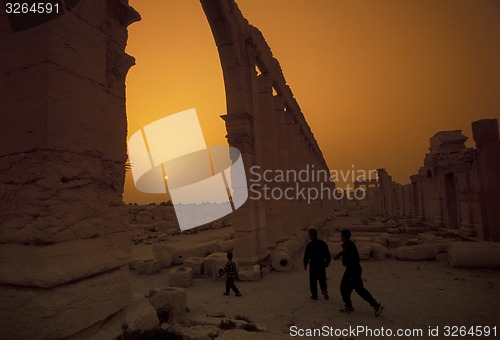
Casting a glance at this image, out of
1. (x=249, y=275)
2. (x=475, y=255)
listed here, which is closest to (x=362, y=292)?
(x=249, y=275)

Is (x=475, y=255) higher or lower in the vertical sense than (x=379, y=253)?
higher

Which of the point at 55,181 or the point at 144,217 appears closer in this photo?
the point at 55,181

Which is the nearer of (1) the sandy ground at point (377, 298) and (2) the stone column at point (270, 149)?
(1) the sandy ground at point (377, 298)

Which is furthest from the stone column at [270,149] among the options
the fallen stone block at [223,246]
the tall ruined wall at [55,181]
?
the tall ruined wall at [55,181]

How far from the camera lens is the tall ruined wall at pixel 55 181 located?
2.46m

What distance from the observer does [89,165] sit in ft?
9.70

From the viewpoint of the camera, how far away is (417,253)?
9.56 metres

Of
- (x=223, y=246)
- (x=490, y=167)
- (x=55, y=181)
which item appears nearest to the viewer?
(x=55, y=181)

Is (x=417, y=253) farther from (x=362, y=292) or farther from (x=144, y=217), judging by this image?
(x=144, y=217)

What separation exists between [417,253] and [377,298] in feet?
14.9

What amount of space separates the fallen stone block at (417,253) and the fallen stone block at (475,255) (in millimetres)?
1014

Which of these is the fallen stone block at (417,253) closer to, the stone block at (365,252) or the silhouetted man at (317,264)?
the stone block at (365,252)

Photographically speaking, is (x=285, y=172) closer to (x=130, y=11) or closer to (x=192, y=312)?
(x=192, y=312)

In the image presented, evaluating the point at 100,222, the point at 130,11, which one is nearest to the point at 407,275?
the point at 100,222
